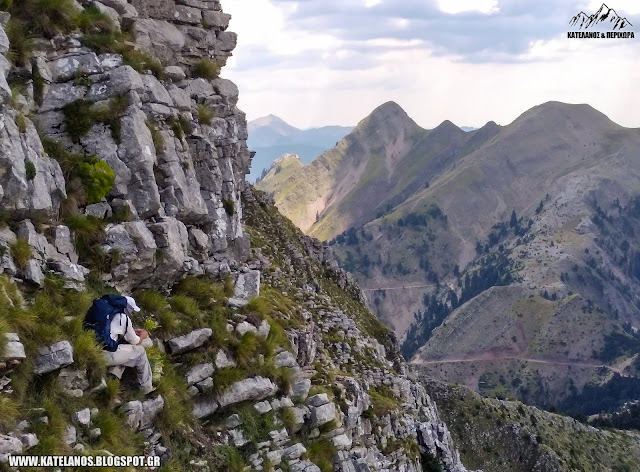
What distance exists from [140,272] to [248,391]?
499 cm

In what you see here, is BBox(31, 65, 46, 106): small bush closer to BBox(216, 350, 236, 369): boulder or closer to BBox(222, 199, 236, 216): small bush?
BBox(222, 199, 236, 216): small bush

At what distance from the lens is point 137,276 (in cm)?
1919

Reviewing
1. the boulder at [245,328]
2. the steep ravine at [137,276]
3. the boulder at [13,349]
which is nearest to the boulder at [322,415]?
the steep ravine at [137,276]

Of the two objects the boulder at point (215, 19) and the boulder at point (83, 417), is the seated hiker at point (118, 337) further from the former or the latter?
the boulder at point (215, 19)

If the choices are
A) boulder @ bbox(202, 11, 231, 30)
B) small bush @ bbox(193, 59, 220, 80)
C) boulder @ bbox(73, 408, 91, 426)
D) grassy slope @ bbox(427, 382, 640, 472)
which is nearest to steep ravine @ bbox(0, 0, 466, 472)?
boulder @ bbox(73, 408, 91, 426)

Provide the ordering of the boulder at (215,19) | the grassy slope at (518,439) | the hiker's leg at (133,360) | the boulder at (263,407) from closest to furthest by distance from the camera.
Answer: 1. the hiker's leg at (133,360)
2. the boulder at (263,407)
3. the boulder at (215,19)
4. the grassy slope at (518,439)

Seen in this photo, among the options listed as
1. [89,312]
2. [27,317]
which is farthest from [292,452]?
[27,317]

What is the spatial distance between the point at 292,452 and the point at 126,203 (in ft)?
31.0

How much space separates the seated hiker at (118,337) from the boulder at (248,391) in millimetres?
2827

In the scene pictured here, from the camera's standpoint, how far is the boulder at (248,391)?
1833cm

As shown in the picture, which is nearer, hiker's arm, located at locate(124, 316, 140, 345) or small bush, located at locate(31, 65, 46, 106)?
hiker's arm, located at locate(124, 316, 140, 345)

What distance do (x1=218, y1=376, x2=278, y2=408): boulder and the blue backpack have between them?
13.4 feet

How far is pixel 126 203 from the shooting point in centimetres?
1952

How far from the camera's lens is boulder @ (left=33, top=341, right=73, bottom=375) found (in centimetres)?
1397
